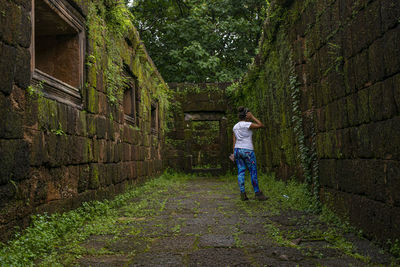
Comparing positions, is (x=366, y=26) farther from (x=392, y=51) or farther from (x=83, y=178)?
(x=83, y=178)

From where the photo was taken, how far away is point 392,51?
96.1 inches

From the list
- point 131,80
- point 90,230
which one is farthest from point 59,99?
point 131,80

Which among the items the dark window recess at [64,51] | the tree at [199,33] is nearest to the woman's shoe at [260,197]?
the dark window recess at [64,51]

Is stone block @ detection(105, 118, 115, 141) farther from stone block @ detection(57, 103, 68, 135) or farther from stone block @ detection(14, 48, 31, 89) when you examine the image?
stone block @ detection(14, 48, 31, 89)

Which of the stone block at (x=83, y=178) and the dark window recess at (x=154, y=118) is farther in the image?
the dark window recess at (x=154, y=118)

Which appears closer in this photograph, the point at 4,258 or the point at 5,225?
the point at 4,258

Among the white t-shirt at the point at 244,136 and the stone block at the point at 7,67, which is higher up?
the stone block at the point at 7,67

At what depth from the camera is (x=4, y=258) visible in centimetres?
228

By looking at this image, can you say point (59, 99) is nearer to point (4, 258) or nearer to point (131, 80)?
point (4, 258)

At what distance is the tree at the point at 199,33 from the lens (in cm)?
1534

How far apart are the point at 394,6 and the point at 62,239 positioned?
3.33 meters

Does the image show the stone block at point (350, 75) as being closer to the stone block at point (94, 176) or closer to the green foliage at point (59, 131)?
the green foliage at point (59, 131)

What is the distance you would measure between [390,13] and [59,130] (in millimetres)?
3280

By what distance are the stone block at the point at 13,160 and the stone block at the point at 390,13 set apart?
3031 millimetres
